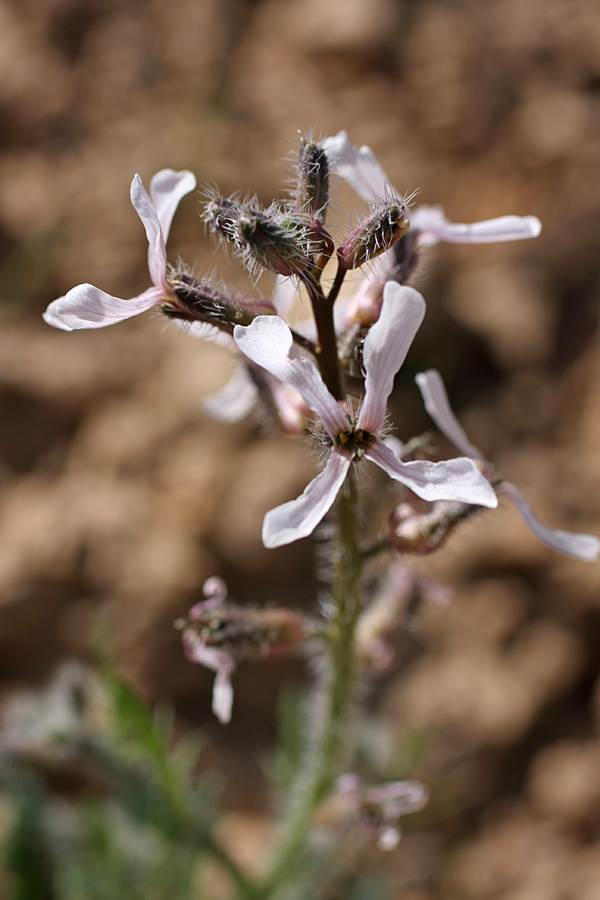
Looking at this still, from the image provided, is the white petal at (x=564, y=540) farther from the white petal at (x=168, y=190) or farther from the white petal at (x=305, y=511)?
the white petal at (x=168, y=190)

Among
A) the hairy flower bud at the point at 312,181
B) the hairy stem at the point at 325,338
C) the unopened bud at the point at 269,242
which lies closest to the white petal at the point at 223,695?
the hairy stem at the point at 325,338

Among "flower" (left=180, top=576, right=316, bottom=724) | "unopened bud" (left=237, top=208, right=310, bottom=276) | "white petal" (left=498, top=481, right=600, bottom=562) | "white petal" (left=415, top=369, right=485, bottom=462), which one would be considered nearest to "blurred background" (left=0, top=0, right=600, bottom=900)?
"flower" (left=180, top=576, right=316, bottom=724)

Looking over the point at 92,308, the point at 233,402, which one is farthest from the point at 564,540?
the point at 92,308

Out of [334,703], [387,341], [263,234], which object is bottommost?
[334,703]

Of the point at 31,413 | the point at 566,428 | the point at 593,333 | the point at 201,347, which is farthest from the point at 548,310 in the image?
the point at 31,413

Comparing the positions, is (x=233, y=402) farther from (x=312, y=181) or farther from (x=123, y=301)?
(x=312, y=181)

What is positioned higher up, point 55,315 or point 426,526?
point 55,315
